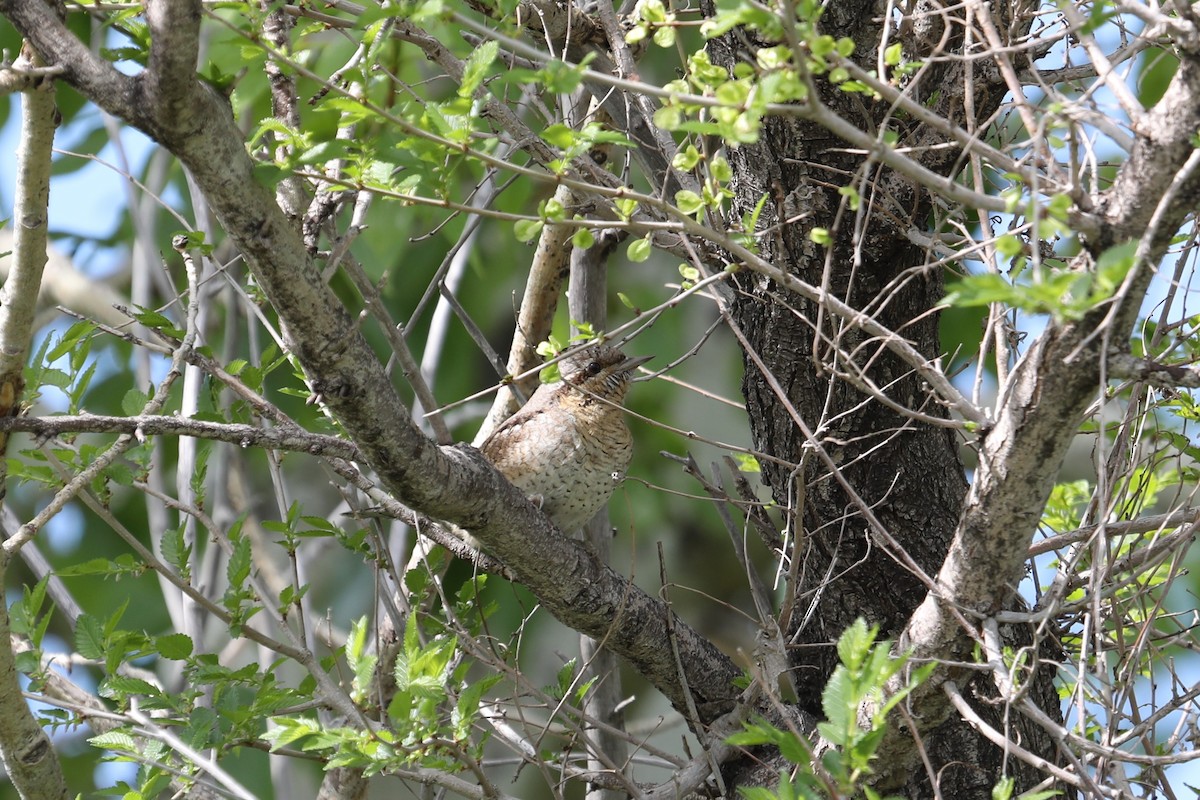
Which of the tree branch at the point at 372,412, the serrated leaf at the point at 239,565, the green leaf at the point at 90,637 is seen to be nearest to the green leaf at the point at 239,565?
the serrated leaf at the point at 239,565

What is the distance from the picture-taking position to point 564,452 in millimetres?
3422

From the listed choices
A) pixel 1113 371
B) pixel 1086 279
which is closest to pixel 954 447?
pixel 1113 371

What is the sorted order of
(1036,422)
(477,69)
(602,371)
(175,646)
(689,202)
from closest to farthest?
(477,69) → (1036,422) → (689,202) → (175,646) → (602,371)

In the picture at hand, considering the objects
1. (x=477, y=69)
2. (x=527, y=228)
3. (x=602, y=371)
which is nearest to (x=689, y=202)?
(x=527, y=228)

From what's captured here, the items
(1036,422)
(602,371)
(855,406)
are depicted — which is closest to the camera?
(1036,422)

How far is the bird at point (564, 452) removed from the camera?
343 cm

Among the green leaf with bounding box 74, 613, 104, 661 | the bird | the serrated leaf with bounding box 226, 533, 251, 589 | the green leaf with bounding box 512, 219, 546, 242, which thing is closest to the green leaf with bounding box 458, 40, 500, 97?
the green leaf with bounding box 512, 219, 546, 242

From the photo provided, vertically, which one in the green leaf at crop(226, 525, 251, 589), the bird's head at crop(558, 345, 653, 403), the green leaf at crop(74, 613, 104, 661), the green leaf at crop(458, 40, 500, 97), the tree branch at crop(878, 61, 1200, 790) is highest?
the green leaf at crop(458, 40, 500, 97)

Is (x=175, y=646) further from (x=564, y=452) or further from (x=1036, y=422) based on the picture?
(x=1036, y=422)

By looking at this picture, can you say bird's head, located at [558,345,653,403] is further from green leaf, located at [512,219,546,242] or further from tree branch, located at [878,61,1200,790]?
green leaf, located at [512,219,546,242]

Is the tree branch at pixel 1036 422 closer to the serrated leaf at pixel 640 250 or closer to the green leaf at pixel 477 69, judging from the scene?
the serrated leaf at pixel 640 250

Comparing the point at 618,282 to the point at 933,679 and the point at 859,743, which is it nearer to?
the point at 933,679

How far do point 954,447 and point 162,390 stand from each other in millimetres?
1838

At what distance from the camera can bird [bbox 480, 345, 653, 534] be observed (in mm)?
3428
